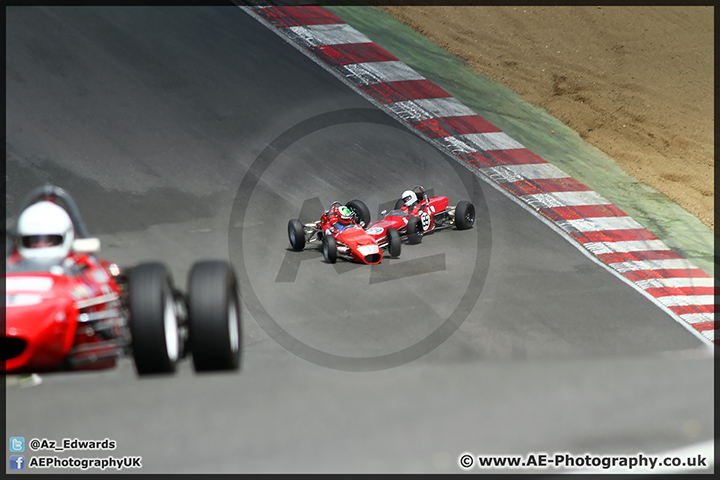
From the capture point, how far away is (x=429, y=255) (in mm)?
15086

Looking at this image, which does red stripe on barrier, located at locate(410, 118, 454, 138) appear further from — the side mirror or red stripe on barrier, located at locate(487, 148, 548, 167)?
the side mirror

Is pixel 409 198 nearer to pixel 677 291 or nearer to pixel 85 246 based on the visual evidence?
pixel 677 291

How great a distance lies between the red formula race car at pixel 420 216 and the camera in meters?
15.3

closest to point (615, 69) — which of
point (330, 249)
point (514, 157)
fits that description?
point (514, 157)

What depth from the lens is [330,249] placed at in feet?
47.1

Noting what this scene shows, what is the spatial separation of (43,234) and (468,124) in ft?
46.3

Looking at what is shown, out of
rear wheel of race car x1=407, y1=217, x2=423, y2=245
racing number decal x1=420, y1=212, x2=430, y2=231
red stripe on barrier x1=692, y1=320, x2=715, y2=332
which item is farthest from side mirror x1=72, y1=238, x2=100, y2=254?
red stripe on barrier x1=692, y1=320, x2=715, y2=332

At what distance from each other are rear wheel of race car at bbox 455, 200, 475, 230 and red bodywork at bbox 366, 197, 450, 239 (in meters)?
0.40

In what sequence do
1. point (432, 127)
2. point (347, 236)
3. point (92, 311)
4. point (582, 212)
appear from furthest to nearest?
point (432, 127) < point (582, 212) < point (347, 236) < point (92, 311)

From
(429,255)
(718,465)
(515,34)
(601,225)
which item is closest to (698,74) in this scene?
(515,34)

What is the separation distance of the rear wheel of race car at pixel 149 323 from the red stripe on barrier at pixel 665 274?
11044 millimetres

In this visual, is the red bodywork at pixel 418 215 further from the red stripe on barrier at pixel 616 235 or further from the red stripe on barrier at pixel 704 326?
the red stripe on barrier at pixel 704 326

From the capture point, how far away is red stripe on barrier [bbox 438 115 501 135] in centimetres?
1909

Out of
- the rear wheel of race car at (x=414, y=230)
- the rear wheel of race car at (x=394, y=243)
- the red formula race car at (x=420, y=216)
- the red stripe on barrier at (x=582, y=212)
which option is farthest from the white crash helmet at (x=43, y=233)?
the red stripe on barrier at (x=582, y=212)
